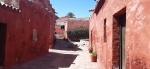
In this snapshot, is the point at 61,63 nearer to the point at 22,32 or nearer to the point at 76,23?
the point at 22,32

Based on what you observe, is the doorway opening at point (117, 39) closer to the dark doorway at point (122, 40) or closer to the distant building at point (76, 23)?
the dark doorway at point (122, 40)

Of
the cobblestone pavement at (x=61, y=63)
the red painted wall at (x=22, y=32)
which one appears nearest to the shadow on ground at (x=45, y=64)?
the cobblestone pavement at (x=61, y=63)

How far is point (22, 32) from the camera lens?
1291 cm

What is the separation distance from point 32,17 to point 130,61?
465 inches

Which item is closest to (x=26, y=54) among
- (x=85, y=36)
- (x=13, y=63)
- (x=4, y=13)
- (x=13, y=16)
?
(x=13, y=63)

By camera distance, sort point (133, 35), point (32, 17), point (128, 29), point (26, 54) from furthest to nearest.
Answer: point (32, 17) → point (26, 54) → point (128, 29) → point (133, 35)

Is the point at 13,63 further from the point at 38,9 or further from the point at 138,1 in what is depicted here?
the point at 138,1

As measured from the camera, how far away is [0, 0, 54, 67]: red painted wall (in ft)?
35.4

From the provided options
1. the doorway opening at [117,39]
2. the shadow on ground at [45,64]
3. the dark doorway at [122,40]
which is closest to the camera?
the dark doorway at [122,40]

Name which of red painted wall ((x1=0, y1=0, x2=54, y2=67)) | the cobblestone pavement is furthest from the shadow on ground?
red painted wall ((x1=0, y1=0, x2=54, y2=67))

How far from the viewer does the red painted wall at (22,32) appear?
1080 centimetres

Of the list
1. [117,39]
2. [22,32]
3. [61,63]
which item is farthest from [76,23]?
[117,39]

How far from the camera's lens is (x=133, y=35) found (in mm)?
4094

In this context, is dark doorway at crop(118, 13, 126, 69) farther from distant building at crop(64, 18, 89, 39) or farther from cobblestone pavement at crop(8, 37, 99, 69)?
distant building at crop(64, 18, 89, 39)
